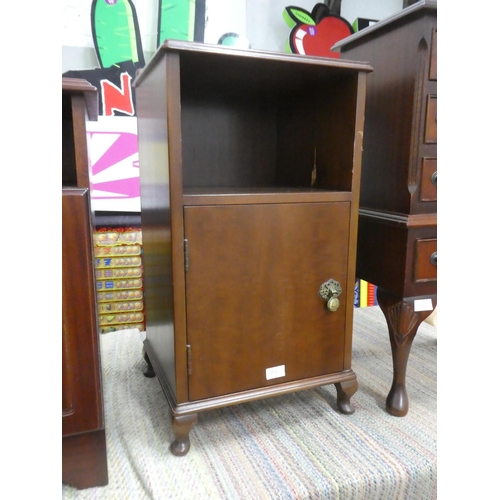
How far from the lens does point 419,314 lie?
1024mm

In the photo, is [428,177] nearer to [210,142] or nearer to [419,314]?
[419,314]

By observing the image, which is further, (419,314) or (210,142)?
(210,142)

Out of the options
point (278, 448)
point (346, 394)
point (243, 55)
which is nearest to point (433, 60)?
point (243, 55)

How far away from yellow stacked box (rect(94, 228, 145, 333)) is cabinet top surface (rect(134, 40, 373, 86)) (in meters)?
0.88

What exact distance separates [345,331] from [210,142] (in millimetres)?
673

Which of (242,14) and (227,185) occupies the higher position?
(242,14)

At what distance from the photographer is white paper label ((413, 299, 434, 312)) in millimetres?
1014

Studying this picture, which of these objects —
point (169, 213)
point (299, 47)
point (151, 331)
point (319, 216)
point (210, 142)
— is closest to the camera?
point (169, 213)

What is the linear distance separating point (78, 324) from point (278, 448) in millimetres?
518

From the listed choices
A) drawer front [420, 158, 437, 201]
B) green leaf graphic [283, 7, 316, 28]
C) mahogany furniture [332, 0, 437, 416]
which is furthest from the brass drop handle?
green leaf graphic [283, 7, 316, 28]

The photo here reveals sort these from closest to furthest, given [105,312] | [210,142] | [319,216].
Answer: [319,216] → [210,142] → [105,312]

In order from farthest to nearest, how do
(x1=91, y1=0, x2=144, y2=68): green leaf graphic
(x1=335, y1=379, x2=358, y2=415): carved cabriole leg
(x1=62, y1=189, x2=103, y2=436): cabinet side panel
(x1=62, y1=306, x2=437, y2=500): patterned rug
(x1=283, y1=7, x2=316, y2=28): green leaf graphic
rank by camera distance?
(x1=283, y1=7, x2=316, y2=28): green leaf graphic, (x1=91, y1=0, x2=144, y2=68): green leaf graphic, (x1=335, y1=379, x2=358, y2=415): carved cabriole leg, (x1=62, y1=306, x2=437, y2=500): patterned rug, (x1=62, y1=189, x2=103, y2=436): cabinet side panel

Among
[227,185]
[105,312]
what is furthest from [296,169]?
[105,312]

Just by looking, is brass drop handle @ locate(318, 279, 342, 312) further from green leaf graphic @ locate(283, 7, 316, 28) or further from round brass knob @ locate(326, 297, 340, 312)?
green leaf graphic @ locate(283, 7, 316, 28)
